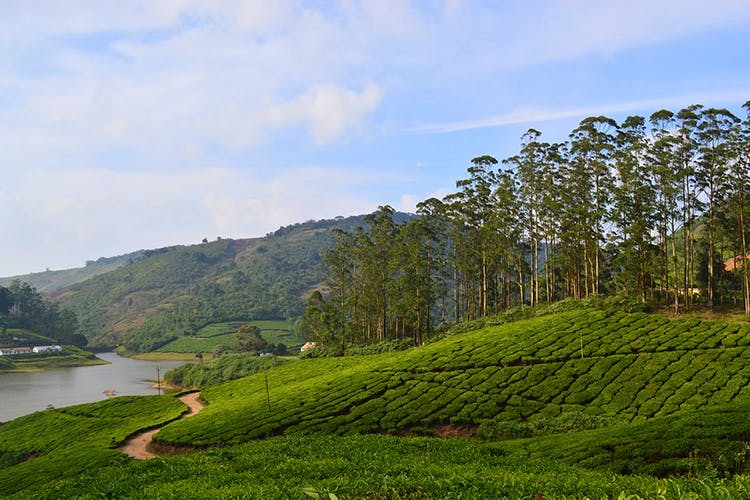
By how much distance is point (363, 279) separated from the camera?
281 ft

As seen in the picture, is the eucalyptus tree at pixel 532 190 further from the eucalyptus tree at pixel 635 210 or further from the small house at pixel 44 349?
the small house at pixel 44 349

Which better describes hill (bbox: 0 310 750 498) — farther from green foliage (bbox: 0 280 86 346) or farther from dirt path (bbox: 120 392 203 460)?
green foliage (bbox: 0 280 86 346)

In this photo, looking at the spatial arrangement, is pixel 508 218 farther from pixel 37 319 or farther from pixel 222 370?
pixel 37 319

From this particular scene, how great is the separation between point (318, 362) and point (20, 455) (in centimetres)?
2967

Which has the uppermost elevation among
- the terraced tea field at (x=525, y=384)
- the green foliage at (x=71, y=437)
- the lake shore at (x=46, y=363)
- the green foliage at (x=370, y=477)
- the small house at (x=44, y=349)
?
the green foliage at (x=370, y=477)

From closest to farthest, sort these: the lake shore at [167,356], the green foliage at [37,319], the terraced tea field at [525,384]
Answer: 1. the terraced tea field at [525,384]
2. the lake shore at [167,356]
3. the green foliage at [37,319]

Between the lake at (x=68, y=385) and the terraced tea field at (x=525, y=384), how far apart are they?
47351 mm

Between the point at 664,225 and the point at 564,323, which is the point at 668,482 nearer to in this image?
the point at 564,323

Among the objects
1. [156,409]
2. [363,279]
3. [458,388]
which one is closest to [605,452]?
[458,388]

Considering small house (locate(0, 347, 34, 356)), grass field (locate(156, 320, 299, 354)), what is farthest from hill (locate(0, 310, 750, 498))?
grass field (locate(156, 320, 299, 354))

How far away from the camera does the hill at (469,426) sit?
1132cm

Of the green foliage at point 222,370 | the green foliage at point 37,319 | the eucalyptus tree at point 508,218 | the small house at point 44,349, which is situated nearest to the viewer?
the eucalyptus tree at point 508,218

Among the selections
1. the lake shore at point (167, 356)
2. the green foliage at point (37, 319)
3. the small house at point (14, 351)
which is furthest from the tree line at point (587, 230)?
the green foliage at point (37, 319)

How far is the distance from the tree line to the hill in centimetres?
1127
